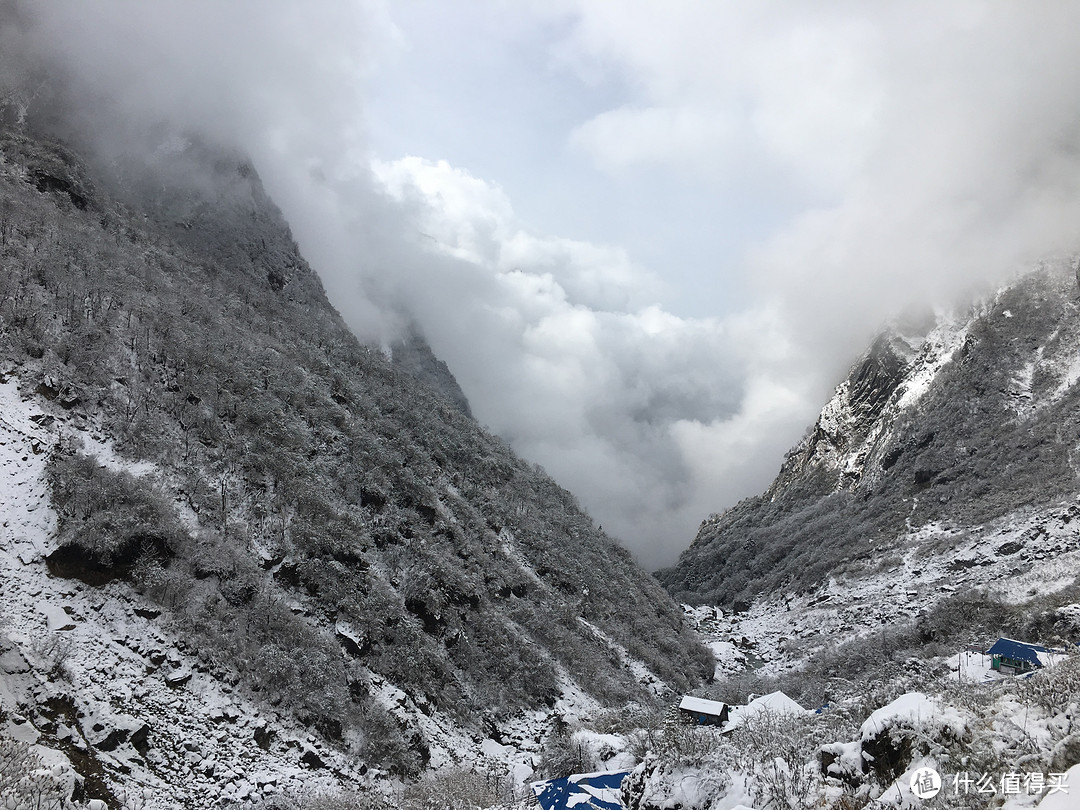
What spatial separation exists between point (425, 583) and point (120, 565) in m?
16.9

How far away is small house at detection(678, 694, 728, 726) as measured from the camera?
1329 inches

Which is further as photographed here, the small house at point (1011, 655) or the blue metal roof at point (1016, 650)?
the blue metal roof at point (1016, 650)

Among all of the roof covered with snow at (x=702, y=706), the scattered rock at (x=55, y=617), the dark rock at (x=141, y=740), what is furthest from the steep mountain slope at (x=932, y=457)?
the scattered rock at (x=55, y=617)

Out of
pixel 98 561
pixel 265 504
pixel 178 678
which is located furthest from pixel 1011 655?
pixel 98 561

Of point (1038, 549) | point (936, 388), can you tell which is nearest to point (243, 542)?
point (1038, 549)

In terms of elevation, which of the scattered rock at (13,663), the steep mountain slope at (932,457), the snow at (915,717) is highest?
the steep mountain slope at (932,457)

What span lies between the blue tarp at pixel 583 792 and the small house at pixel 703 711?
624 inches

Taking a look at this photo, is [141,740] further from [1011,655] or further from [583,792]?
[1011,655]

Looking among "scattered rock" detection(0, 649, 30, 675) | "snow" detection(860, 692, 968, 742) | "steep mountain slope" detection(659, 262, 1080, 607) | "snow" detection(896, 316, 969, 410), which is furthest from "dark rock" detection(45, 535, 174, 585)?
"snow" detection(896, 316, 969, 410)

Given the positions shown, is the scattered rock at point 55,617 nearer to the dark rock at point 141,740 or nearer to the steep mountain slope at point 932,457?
the dark rock at point 141,740

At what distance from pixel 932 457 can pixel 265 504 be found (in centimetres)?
10021

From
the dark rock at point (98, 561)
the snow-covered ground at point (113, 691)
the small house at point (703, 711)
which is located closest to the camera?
the snow-covered ground at point (113, 691)

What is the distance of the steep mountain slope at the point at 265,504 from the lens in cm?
2447

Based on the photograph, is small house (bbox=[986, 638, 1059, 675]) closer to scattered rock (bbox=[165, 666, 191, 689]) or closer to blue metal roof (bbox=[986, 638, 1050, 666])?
blue metal roof (bbox=[986, 638, 1050, 666])
